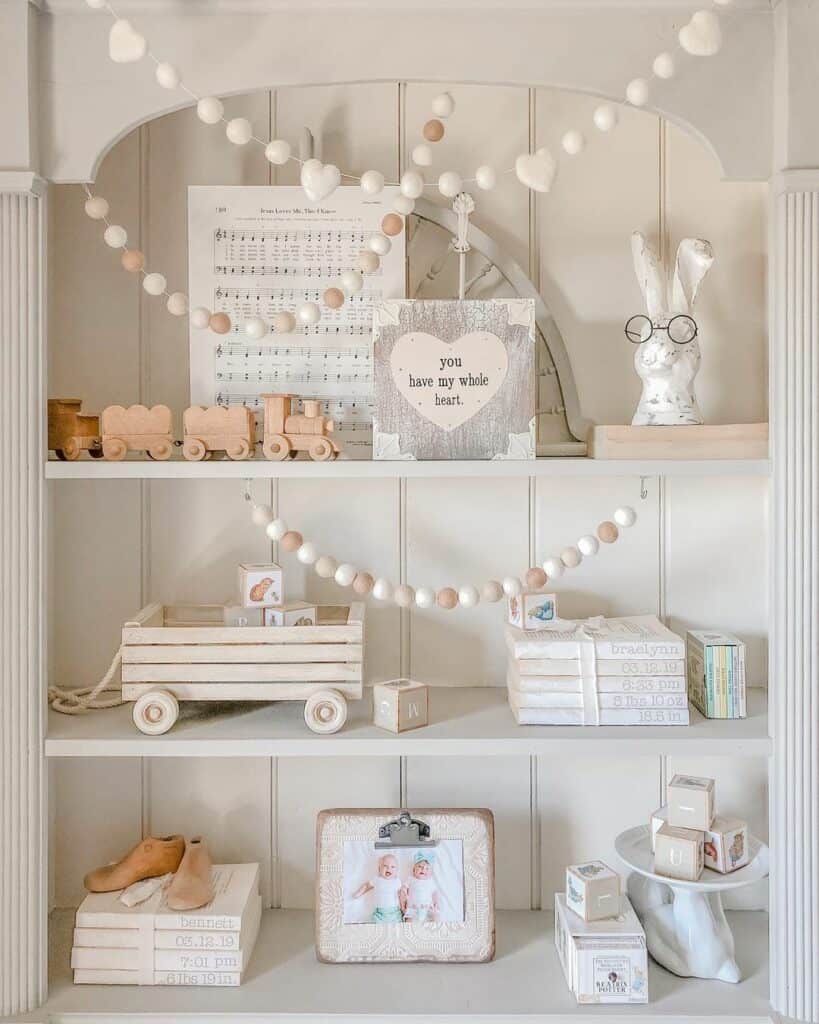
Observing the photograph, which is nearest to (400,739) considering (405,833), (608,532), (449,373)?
(405,833)

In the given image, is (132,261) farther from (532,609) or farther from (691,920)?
(691,920)

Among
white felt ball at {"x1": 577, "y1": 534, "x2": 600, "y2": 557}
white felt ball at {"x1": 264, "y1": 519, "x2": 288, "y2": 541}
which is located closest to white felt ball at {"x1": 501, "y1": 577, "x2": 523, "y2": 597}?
white felt ball at {"x1": 577, "y1": 534, "x2": 600, "y2": 557}

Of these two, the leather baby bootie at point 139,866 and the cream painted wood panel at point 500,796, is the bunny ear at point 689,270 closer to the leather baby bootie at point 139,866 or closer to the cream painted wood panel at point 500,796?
the cream painted wood panel at point 500,796

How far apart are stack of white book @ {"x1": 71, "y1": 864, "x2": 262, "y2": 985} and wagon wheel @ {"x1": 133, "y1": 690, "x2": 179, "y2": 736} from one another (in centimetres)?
29

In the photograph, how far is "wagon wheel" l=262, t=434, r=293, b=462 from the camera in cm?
153

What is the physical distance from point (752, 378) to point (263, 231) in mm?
887

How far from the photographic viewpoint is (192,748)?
4.91ft

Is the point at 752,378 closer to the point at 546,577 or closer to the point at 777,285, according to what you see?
the point at 777,285

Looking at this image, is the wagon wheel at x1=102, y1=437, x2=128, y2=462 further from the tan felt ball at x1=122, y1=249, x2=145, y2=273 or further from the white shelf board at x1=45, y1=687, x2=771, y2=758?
the white shelf board at x1=45, y1=687, x2=771, y2=758

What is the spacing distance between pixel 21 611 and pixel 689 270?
3.78 ft

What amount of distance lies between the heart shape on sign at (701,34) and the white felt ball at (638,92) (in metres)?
0.07

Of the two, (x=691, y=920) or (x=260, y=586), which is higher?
(x=260, y=586)

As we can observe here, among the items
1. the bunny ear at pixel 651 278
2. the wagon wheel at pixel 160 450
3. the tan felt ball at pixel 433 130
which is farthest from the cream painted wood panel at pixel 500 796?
the tan felt ball at pixel 433 130

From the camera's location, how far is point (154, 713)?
1.52 meters
